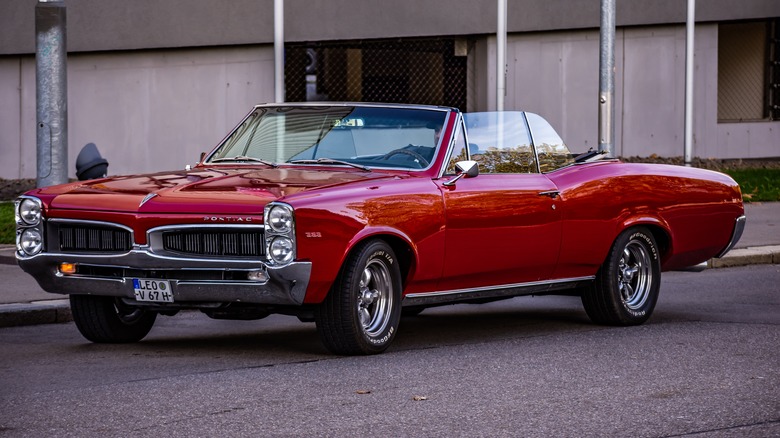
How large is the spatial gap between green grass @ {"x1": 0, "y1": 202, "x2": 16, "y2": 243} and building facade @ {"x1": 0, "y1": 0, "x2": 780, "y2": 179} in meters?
5.52

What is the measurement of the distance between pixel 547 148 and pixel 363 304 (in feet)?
8.11

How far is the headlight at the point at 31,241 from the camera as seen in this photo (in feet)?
27.5

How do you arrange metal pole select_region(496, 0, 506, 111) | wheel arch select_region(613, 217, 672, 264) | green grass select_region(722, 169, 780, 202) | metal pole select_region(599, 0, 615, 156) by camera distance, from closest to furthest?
wheel arch select_region(613, 217, 672, 264) → metal pole select_region(599, 0, 615, 156) → metal pole select_region(496, 0, 506, 111) → green grass select_region(722, 169, 780, 202)

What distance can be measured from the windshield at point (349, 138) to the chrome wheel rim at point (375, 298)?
953 millimetres

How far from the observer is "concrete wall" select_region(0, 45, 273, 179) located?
2634 centimetres

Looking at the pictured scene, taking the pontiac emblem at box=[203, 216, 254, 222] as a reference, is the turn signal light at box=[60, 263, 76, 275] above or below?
below

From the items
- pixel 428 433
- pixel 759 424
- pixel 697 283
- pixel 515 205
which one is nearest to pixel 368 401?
pixel 428 433

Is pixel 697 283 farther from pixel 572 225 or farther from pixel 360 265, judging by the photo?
pixel 360 265

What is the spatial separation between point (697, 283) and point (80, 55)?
1593cm

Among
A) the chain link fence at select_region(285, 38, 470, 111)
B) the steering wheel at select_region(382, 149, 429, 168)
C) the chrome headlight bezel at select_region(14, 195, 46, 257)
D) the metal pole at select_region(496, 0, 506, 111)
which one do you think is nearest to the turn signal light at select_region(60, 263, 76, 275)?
the chrome headlight bezel at select_region(14, 195, 46, 257)

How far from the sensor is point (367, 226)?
8.09 meters

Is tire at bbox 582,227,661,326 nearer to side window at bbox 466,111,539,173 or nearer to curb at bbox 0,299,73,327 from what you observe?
side window at bbox 466,111,539,173

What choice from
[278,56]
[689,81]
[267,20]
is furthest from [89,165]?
[689,81]

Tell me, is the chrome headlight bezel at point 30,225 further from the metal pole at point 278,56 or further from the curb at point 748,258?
the metal pole at point 278,56
